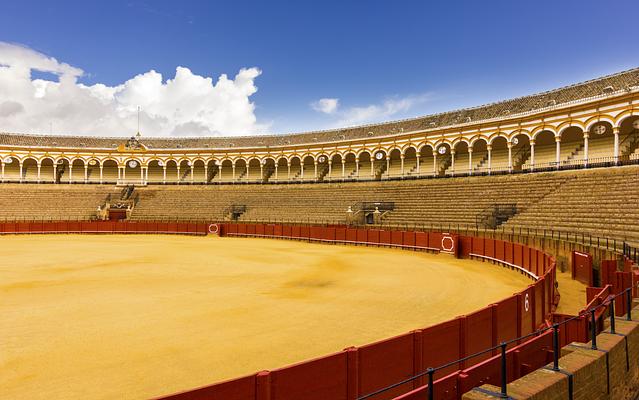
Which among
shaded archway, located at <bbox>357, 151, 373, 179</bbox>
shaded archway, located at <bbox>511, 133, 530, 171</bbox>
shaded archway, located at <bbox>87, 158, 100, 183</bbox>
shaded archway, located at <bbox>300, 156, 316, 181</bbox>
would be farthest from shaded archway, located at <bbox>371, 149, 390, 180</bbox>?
shaded archway, located at <bbox>87, 158, 100, 183</bbox>

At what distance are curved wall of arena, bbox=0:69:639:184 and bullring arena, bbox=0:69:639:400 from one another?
20 cm

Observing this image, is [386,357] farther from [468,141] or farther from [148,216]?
[148,216]

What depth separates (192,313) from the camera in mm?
10516

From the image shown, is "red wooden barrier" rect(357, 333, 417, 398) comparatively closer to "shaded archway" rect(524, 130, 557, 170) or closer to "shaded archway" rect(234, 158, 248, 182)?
"shaded archway" rect(524, 130, 557, 170)

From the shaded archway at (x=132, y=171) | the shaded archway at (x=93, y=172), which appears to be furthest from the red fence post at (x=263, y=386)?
the shaded archway at (x=93, y=172)

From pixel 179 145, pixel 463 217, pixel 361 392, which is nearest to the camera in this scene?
pixel 361 392

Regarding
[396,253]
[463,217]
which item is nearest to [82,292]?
[396,253]

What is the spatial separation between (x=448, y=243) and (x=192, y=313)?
1736cm

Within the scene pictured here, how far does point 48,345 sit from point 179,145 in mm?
54632

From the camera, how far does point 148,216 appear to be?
Answer: 47.2 metres

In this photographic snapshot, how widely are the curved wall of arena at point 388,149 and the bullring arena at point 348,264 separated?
8.0 inches

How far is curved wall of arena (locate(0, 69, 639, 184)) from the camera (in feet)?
103

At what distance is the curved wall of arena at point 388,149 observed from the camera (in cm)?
3142

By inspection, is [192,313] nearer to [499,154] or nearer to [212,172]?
[499,154]
